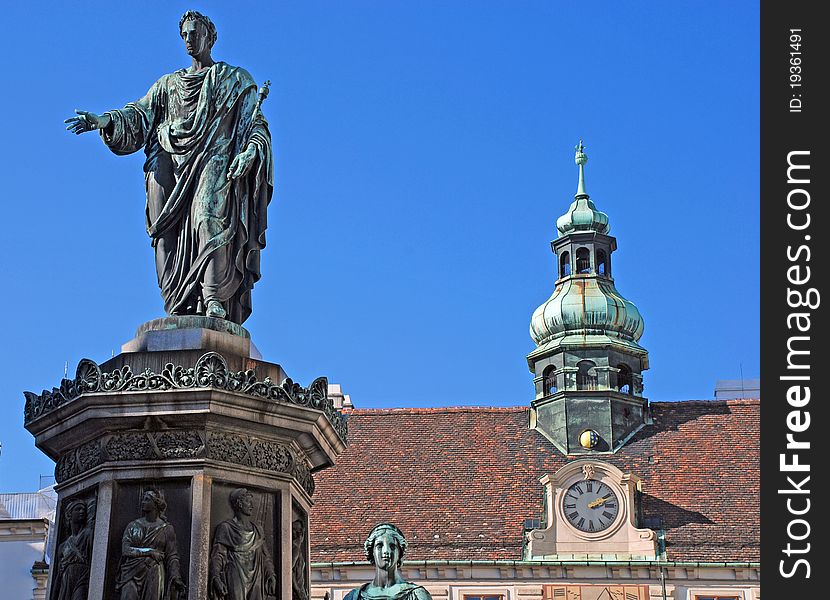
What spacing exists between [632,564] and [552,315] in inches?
398

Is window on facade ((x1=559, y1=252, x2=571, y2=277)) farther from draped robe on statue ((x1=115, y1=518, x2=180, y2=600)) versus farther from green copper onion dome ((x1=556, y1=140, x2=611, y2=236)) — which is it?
draped robe on statue ((x1=115, y1=518, x2=180, y2=600))

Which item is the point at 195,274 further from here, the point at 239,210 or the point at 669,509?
the point at 669,509

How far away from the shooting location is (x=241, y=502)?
32.8ft

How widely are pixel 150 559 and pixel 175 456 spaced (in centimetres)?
65

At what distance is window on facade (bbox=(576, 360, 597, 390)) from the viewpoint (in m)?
49.2

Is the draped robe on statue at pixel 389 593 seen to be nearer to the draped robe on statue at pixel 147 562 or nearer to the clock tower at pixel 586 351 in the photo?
the draped robe on statue at pixel 147 562

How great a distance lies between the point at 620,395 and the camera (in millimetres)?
48625

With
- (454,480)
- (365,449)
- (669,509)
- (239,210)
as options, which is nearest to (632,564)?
(669,509)

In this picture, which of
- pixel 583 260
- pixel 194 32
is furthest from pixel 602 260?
pixel 194 32

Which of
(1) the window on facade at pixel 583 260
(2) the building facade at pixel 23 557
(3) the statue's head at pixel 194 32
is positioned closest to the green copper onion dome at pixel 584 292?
(1) the window on facade at pixel 583 260

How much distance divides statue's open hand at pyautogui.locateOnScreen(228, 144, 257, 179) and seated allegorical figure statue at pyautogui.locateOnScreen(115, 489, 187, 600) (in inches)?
91.2

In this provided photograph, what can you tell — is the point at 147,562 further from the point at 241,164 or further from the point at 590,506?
the point at 590,506

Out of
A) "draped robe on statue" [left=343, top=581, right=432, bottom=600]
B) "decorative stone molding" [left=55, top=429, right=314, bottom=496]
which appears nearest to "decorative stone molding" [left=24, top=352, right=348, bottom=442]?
"decorative stone molding" [left=55, top=429, right=314, bottom=496]

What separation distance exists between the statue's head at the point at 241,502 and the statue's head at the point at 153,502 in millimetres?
402
